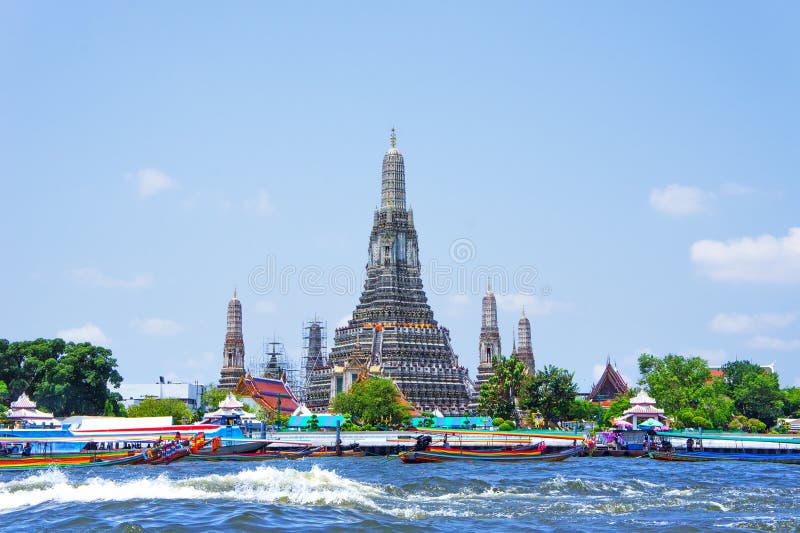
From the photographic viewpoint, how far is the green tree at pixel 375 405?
305ft

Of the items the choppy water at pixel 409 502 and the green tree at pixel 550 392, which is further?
the green tree at pixel 550 392

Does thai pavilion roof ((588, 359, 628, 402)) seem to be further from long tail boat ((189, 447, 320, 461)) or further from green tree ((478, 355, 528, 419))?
long tail boat ((189, 447, 320, 461))

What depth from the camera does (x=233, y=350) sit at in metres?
130

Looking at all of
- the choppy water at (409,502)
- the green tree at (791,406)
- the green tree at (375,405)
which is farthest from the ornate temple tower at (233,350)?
the choppy water at (409,502)

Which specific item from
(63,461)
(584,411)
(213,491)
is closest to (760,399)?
(584,411)

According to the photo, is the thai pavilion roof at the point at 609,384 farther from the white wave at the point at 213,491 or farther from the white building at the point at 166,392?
the white wave at the point at 213,491

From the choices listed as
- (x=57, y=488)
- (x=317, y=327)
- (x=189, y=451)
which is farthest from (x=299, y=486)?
(x=317, y=327)

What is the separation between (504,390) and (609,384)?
38.9 meters

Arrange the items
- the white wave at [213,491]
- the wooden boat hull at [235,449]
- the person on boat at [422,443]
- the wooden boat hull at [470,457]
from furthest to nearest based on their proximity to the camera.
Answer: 1. the wooden boat hull at [235,449]
2. the person on boat at [422,443]
3. the wooden boat hull at [470,457]
4. the white wave at [213,491]

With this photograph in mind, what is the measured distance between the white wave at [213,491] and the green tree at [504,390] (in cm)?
5476

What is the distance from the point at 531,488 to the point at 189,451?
1064 inches

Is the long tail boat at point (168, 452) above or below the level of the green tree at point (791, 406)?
below

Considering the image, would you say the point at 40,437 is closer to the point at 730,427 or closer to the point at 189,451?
the point at 189,451

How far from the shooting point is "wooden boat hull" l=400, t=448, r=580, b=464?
2459 inches
